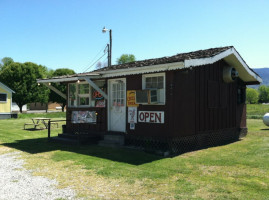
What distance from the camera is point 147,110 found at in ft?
30.5

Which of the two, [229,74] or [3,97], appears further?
[3,97]

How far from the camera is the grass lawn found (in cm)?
493

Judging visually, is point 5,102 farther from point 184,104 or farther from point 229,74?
point 229,74

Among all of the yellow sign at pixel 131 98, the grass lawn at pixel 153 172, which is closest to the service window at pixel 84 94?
the yellow sign at pixel 131 98

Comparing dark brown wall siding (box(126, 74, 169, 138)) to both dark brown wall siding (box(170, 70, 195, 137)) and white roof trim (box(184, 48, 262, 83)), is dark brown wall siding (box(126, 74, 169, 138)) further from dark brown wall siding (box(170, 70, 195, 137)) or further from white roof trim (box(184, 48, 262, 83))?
white roof trim (box(184, 48, 262, 83))

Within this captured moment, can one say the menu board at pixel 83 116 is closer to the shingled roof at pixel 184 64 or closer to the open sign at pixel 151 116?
the shingled roof at pixel 184 64

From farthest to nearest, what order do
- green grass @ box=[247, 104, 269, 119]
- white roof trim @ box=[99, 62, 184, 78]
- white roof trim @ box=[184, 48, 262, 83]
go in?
green grass @ box=[247, 104, 269, 119]
white roof trim @ box=[184, 48, 262, 83]
white roof trim @ box=[99, 62, 184, 78]

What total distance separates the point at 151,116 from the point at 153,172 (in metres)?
3.09

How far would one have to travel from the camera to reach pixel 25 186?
5.30m

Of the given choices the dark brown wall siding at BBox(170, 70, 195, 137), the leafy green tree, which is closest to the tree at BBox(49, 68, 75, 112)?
the dark brown wall siding at BBox(170, 70, 195, 137)

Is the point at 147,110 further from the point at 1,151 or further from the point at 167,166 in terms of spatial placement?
the point at 1,151

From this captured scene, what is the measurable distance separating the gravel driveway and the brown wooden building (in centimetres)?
405

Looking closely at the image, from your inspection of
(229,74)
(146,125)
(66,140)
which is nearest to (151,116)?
(146,125)

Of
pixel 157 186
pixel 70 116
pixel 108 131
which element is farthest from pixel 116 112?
pixel 157 186
